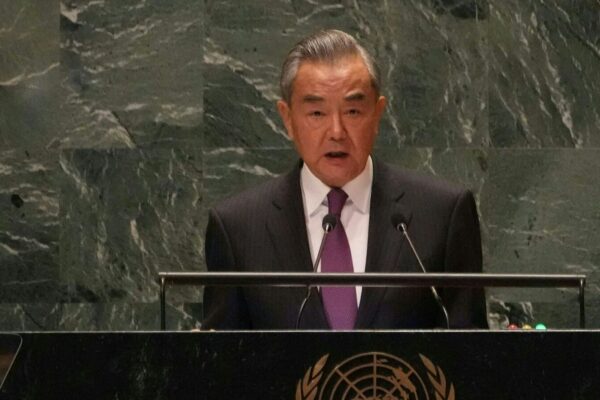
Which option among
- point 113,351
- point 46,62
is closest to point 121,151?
point 46,62

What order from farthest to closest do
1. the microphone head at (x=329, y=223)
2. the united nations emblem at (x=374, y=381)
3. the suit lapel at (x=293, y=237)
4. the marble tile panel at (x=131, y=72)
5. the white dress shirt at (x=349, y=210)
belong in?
the marble tile panel at (x=131, y=72), the white dress shirt at (x=349, y=210), the suit lapel at (x=293, y=237), the microphone head at (x=329, y=223), the united nations emblem at (x=374, y=381)

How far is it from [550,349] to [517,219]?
305cm

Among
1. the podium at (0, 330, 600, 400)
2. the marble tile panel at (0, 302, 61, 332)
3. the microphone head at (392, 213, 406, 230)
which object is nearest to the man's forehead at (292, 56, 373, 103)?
the microphone head at (392, 213, 406, 230)

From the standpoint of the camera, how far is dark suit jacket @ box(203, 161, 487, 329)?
11.6ft

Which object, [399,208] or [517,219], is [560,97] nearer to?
[517,219]

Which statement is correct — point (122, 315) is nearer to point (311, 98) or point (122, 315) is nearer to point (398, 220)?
point (311, 98)

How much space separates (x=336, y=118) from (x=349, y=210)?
262 mm

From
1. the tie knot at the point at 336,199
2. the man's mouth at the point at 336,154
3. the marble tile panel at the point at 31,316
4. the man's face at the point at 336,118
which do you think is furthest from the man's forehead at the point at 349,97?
the marble tile panel at the point at 31,316

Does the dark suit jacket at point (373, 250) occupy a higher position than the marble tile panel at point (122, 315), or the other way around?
the dark suit jacket at point (373, 250)

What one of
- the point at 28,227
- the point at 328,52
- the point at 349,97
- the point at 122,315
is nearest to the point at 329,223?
the point at 349,97

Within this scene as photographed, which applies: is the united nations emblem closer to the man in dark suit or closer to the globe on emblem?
the globe on emblem

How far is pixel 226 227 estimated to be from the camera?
3.81 meters

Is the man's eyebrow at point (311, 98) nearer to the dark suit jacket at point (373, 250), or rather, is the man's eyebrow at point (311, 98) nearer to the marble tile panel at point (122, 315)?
the dark suit jacket at point (373, 250)

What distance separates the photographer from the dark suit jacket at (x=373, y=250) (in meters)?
3.54
